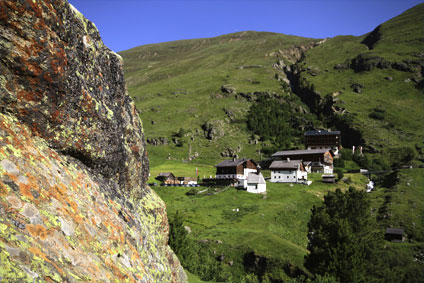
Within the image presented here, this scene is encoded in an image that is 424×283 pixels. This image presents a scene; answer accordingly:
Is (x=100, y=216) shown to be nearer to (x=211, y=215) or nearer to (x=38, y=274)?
(x=38, y=274)

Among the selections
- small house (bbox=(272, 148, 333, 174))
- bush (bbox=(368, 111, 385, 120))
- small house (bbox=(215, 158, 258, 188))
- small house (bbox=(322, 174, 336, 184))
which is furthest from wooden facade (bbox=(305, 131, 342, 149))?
small house (bbox=(215, 158, 258, 188))

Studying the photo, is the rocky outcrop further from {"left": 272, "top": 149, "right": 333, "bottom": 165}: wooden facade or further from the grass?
the grass

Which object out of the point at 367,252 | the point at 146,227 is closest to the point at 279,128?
the point at 367,252

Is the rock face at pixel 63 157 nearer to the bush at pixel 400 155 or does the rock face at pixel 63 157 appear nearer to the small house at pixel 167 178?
the small house at pixel 167 178

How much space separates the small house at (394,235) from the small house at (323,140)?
96.8 m

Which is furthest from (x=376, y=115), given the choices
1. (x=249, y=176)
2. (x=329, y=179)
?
(x=249, y=176)

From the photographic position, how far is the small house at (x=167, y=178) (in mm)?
111500

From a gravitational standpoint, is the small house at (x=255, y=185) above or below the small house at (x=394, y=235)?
above

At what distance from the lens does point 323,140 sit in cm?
16588

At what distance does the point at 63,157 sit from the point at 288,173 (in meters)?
107

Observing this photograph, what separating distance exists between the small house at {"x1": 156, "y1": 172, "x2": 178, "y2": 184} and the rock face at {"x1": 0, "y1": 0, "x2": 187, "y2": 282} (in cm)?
10218

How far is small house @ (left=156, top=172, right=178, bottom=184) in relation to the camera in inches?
4390

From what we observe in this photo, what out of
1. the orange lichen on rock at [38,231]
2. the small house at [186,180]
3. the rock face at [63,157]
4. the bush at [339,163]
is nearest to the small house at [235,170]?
the small house at [186,180]

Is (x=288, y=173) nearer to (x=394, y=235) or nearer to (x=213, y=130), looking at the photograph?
(x=394, y=235)
